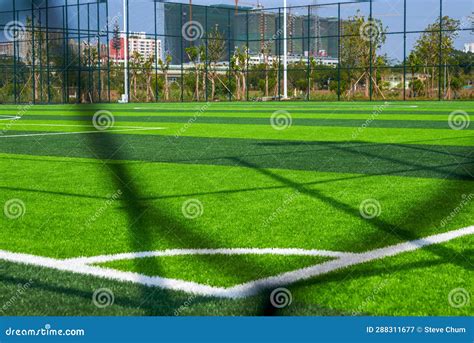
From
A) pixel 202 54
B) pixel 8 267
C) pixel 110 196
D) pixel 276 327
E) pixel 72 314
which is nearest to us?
pixel 276 327

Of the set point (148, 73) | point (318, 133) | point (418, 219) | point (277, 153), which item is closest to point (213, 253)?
point (418, 219)

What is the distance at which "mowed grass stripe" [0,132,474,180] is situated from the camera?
929 centimetres

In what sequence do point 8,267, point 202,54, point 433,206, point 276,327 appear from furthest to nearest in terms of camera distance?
point 202,54
point 433,206
point 8,267
point 276,327

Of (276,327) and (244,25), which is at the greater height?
(244,25)

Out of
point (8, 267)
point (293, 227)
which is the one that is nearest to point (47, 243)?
point (8, 267)

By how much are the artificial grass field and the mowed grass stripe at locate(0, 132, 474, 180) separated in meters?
0.04

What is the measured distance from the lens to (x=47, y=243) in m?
5.02

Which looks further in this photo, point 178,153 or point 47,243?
point 178,153

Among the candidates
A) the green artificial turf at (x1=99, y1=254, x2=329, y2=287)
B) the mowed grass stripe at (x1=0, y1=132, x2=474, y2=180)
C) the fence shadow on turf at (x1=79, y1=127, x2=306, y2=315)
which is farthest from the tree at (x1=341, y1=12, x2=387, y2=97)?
the green artificial turf at (x1=99, y1=254, x2=329, y2=287)

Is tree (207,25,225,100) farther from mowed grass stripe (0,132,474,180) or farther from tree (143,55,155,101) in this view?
mowed grass stripe (0,132,474,180)

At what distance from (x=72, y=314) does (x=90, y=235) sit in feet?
Result: 6.52

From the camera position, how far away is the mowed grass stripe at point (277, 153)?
366 inches

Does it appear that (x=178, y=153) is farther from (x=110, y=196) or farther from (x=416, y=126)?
(x=416, y=126)

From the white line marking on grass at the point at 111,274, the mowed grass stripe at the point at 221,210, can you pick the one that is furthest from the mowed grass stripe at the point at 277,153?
the white line marking on grass at the point at 111,274
